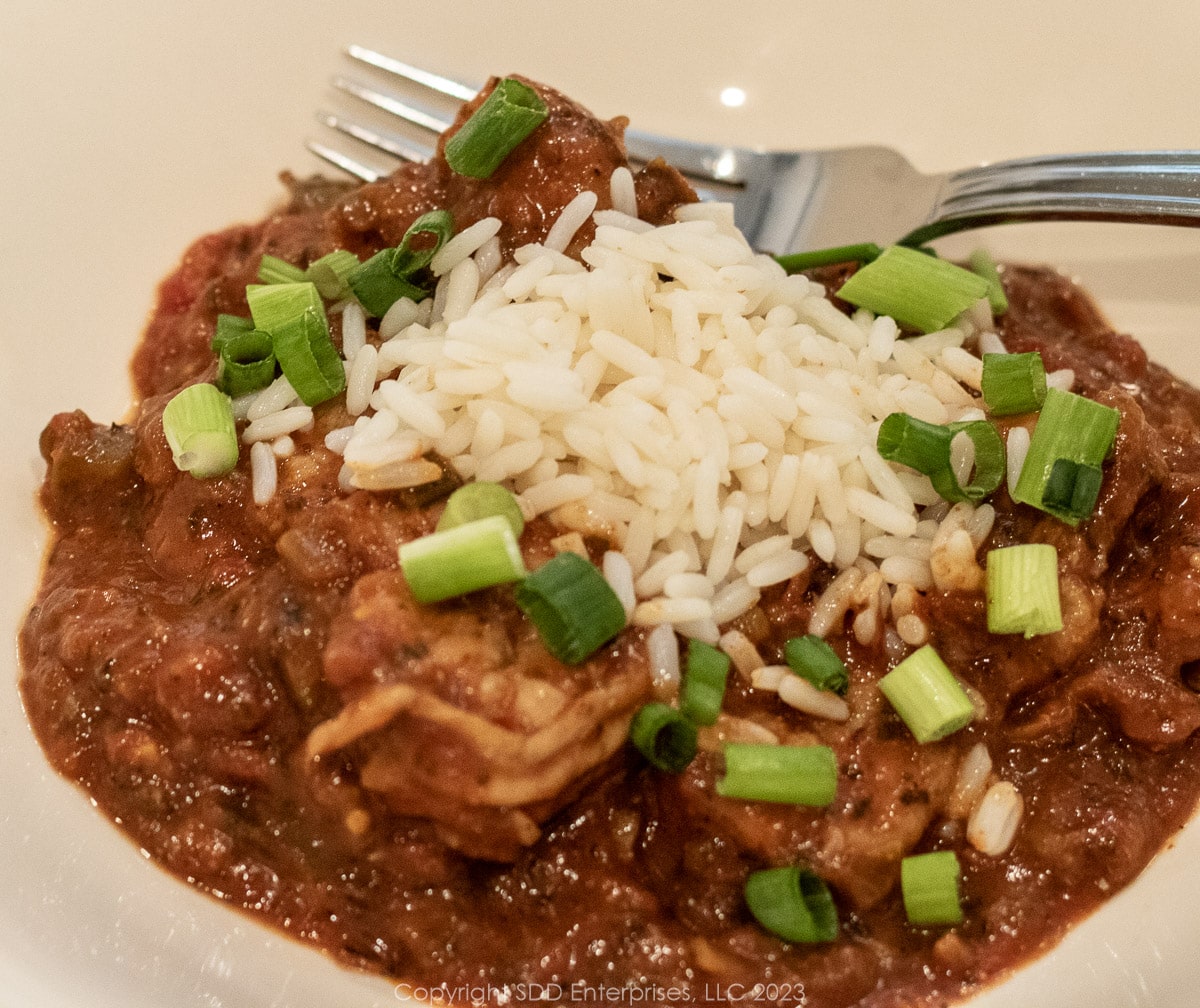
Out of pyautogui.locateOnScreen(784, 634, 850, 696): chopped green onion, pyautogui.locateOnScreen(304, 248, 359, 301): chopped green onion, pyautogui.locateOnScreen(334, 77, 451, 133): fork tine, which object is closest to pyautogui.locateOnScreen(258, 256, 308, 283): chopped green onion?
pyautogui.locateOnScreen(304, 248, 359, 301): chopped green onion

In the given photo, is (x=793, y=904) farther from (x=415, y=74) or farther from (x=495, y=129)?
(x=415, y=74)

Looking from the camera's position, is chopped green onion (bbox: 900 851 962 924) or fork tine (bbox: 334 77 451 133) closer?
chopped green onion (bbox: 900 851 962 924)

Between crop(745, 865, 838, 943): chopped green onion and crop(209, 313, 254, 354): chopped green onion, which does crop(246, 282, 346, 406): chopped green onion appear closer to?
crop(209, 313, 254, 354): chopped green onion

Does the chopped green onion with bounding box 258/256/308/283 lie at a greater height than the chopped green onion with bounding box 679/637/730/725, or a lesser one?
greater

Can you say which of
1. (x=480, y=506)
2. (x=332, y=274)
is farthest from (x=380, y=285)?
(x=480, y=506)

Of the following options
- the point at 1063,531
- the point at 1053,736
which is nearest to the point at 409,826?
the point at 1053,736

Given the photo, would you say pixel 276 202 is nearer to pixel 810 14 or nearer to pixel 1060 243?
pixel 810 14

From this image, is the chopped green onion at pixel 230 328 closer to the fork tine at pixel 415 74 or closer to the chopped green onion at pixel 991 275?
the fork tine at pixel 415 74
